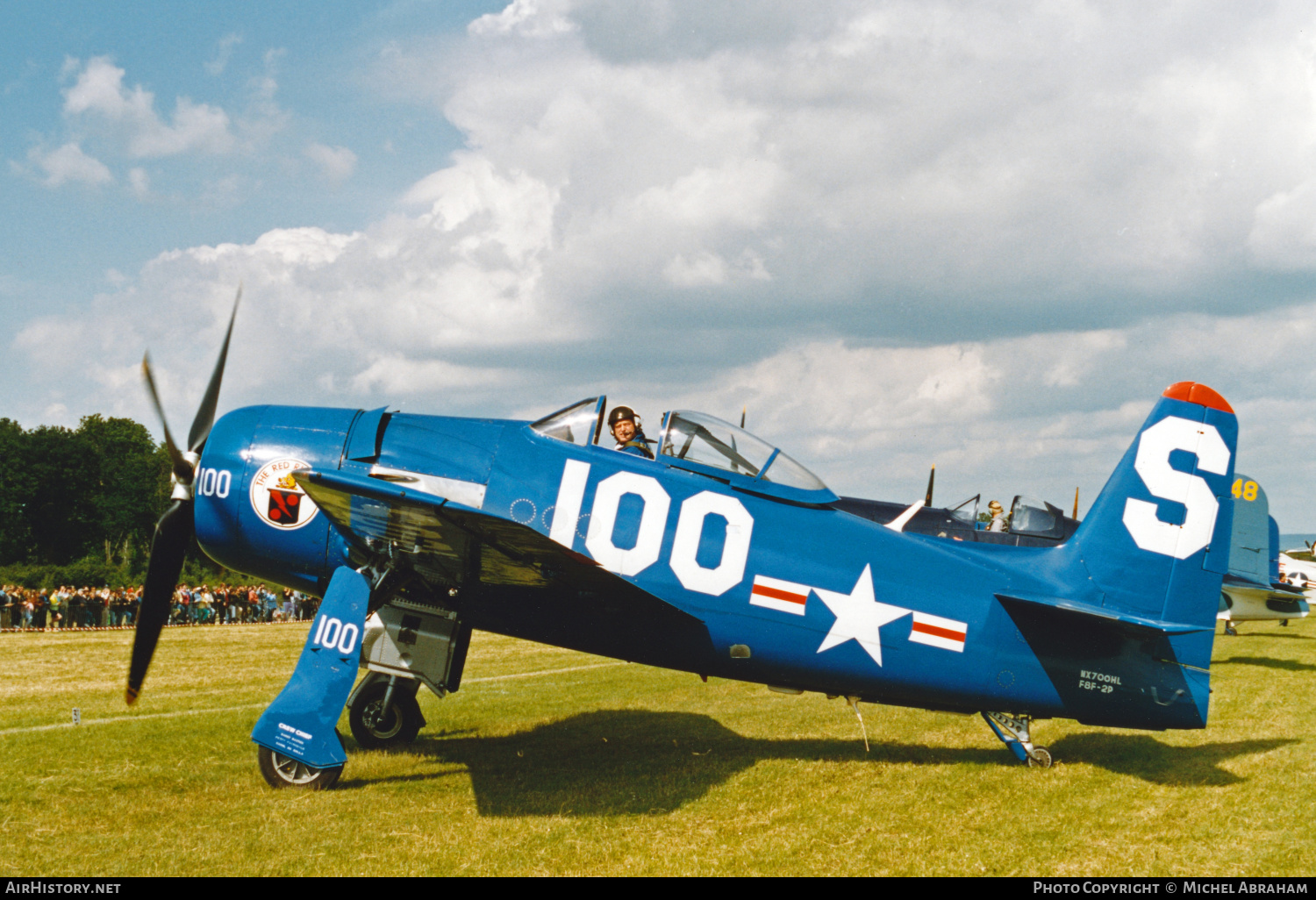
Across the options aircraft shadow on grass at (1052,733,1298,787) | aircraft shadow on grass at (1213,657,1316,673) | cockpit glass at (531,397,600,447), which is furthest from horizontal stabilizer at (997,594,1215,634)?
aircraft shadow on grass at (1213,657,1316,673)

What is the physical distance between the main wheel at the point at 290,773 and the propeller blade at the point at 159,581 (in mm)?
1671

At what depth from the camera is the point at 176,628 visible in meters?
24.0

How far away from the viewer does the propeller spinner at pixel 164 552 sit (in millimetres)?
6605

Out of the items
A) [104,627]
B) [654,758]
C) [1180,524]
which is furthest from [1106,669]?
[104,627]

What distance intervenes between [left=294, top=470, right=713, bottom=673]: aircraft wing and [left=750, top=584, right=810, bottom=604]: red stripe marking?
1.56ft

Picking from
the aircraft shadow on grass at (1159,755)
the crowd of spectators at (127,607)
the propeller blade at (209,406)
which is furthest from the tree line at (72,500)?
the aircraft shadow on grass at (1159,755)

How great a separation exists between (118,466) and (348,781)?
54753 millimetres

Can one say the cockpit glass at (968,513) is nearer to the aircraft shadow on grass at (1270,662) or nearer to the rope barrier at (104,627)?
the aircraft shadow on grass at (1270,662)

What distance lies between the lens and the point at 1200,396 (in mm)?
6234

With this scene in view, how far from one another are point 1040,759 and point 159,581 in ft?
23.6

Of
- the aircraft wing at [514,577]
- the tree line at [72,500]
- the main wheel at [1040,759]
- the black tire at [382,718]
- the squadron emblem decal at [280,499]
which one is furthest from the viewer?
the tree line at [72,500]

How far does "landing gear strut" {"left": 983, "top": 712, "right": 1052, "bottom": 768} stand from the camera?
642cm

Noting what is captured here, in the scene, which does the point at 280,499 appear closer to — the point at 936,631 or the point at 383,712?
the point at 383,712
